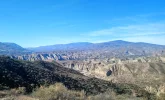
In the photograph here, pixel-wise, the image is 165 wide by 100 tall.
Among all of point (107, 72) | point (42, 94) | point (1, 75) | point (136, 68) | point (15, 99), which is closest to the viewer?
point (15, 99)

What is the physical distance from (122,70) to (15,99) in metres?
174

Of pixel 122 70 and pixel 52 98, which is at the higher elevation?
pixel 52 98

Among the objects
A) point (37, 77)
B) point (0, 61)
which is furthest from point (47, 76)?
point (0, 61)

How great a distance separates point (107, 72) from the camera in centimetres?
19850

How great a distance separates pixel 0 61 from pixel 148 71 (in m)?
122

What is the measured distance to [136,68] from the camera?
185 m

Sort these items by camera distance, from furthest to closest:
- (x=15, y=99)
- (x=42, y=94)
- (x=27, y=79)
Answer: (x=27, y=79)
(x=42, y=94)
(x=15, y=99)

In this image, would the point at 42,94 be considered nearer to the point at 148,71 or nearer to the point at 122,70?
the point at 148,71

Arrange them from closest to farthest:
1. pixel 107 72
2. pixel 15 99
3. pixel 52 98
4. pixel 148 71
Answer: pixel 15 99
pixel 52 98
pixel 148 71
pixel 107 72

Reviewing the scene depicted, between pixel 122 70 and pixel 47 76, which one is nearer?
pixel 47 76

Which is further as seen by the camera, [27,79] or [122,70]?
[122,70]

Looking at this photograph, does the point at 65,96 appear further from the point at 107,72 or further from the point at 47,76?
the point at 107,72

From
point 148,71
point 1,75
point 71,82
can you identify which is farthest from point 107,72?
point 1,75

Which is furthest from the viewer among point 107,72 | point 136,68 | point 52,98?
point 107,72
